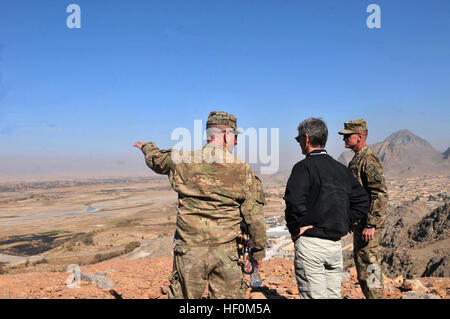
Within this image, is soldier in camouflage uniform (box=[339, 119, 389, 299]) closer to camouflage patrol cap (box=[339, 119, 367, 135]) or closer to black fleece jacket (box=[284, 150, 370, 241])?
camouflage patrol cap (box=[339, 119, 367, 135])

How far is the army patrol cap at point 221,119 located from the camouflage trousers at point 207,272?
1.15m

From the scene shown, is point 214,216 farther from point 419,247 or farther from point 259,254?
point 419,247

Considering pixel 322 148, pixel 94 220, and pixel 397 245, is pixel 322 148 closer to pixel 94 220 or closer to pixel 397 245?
pixel 397 245

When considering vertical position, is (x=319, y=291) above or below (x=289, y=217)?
below

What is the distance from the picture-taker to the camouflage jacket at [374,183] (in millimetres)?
3916

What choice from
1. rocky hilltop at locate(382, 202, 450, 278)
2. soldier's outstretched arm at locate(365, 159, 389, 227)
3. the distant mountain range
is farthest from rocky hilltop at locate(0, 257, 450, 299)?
the distant mountain range

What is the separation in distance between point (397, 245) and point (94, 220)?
163 feet

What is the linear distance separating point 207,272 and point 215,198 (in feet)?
2.27

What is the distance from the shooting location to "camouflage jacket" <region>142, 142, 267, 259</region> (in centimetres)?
292

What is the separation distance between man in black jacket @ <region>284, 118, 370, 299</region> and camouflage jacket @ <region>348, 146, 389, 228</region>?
1.27 metres

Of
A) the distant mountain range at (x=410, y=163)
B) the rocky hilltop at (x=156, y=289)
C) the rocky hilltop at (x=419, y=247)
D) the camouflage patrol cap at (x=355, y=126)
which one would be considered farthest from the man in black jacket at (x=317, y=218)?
the distant mountain range at (x=410, y=163)

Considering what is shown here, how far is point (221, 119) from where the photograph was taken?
3027 millimetres

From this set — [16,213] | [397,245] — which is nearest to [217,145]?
[397,245]

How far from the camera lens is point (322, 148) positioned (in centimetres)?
298
